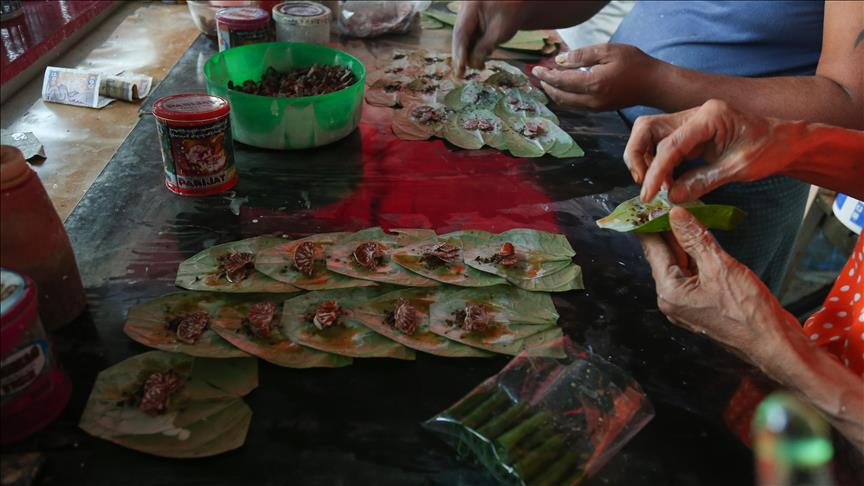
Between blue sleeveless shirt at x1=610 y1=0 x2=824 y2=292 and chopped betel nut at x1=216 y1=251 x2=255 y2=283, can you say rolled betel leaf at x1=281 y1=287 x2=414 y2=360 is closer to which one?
chopped betel nut at x1=216 y1=251 x2=255 y2=283

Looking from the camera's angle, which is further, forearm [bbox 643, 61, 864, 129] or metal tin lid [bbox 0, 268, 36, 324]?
forearm [bbox 643, 61, 864, 129]

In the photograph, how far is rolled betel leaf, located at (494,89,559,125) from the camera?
1902mm

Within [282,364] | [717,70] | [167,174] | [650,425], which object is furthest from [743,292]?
[167,174]

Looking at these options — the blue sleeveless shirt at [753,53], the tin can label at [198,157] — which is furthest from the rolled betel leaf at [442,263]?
the blue sleeveless shirt at [753,53]

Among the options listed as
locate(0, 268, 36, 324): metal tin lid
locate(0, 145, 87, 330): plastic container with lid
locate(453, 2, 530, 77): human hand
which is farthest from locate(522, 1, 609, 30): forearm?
locate(0, 268, 36, 324): metal tin lid

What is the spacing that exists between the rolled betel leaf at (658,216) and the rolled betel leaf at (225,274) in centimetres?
71

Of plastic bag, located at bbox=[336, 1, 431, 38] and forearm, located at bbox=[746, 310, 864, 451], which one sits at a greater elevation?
plastic bag, located at bbox=[336, 1, 431, 38]

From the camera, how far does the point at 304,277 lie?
45.1 inches

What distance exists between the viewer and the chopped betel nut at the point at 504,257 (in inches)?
48.4

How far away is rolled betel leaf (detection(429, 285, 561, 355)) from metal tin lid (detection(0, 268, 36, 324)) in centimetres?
62

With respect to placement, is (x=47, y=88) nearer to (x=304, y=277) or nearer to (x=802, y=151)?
(x=304, y=277)

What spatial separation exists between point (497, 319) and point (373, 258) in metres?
0.29

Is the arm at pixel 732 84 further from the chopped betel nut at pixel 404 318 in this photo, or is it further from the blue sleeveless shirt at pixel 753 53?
the chopped betel nut at pixel 404 318

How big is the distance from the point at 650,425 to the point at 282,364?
61cm
